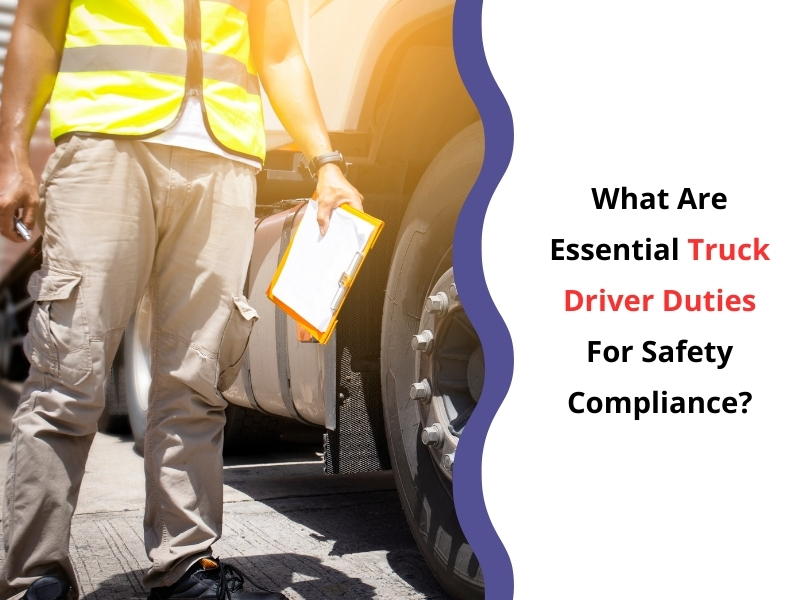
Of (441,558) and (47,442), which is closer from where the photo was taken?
(47,442)

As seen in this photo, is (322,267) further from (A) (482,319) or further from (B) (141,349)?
(B) (141,349)

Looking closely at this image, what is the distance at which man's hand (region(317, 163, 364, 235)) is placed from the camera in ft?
6.16

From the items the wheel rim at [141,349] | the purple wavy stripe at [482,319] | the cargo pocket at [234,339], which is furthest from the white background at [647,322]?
the wheel rim at [141,349]

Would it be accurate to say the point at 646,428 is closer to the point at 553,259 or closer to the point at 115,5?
the point at 553,259

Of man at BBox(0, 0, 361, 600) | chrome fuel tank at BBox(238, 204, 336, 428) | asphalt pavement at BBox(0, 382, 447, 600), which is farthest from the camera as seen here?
chrome fuel tank at BBox(238, 204, 336, 428)

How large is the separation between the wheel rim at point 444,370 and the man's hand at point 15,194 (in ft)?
2.92

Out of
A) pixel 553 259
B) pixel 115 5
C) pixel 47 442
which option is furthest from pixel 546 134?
pixel 47 442

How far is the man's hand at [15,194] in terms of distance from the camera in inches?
63.5

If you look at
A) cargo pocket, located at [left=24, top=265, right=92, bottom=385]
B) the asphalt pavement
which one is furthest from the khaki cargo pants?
the asphalt pavement

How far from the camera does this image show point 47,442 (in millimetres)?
1701

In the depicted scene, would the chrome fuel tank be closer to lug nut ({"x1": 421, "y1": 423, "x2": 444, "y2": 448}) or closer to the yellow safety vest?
lug nut ({"x1": 421, "y1": 423, "x2": 444, "y2": 448})

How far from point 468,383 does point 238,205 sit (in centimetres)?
69

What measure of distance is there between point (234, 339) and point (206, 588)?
55cm

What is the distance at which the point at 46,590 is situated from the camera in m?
1.70
